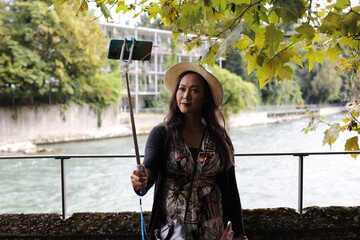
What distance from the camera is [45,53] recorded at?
841 inches

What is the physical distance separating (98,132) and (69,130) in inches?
78.9

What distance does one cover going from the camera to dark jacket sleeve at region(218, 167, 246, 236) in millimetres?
1619

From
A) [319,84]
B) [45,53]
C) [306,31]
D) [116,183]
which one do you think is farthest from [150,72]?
[306,31]

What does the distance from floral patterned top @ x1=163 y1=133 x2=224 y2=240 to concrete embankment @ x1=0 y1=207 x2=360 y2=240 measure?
949 millimetres

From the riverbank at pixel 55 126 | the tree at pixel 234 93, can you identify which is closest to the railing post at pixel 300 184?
the riverbank at pixel 55 126

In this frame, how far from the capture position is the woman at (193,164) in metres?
1.51

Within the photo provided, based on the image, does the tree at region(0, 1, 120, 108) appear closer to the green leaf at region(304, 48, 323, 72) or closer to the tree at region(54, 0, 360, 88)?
the tree at region(54, 0, 360, 88)

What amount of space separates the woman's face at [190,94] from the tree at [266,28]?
0.33 feet

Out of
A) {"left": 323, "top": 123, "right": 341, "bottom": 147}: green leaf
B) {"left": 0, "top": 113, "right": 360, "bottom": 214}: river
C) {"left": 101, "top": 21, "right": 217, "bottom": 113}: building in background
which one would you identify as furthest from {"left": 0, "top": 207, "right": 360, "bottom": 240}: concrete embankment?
{"left": 101, "top": 21, "right": 217, "bottom": 113}: building in background

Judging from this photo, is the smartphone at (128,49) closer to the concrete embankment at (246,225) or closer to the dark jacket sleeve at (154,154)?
the dark jacket sleeve at (154,154)

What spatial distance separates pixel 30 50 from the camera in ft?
67.9

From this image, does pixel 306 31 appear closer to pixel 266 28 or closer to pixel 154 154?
pixel 266 28

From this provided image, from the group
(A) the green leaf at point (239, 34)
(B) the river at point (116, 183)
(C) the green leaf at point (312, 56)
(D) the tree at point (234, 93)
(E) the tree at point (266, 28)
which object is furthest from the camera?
(D) the tree at point (234, 93)

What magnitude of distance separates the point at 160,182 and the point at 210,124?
355 mm
